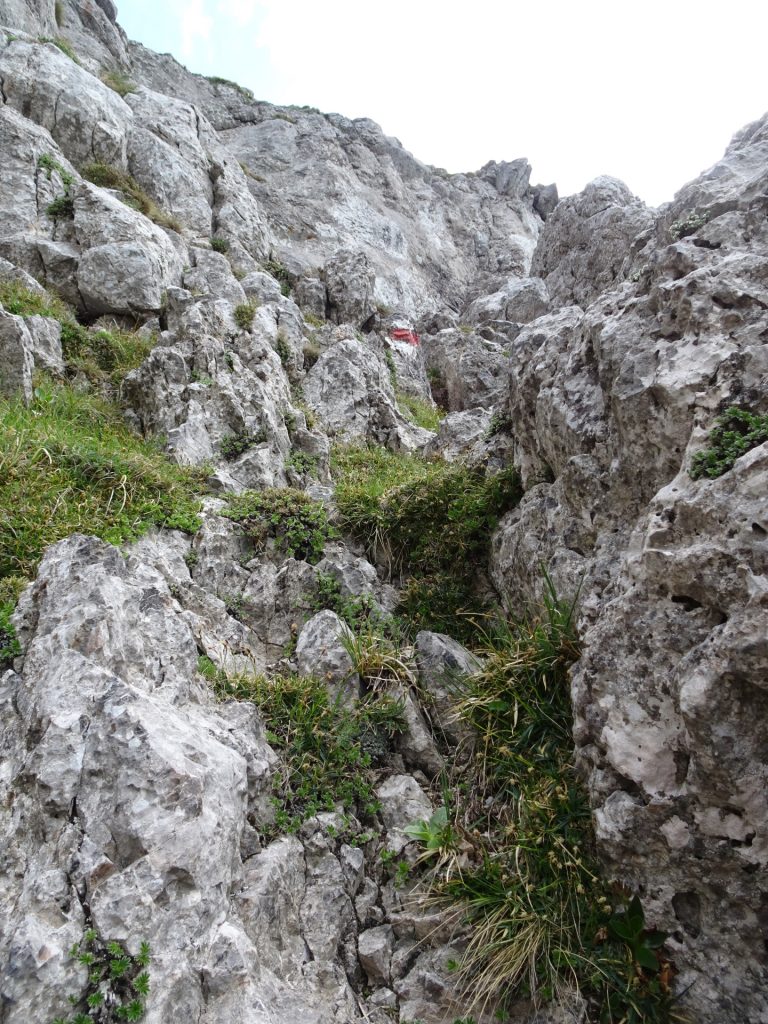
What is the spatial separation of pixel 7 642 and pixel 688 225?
7.54 metres

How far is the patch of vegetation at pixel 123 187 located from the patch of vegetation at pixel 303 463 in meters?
10.1

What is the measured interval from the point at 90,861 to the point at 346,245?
26453 millimetres

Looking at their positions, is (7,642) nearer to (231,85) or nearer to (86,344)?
(86,344)

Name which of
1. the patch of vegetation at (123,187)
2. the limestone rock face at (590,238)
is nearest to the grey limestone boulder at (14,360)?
the patch of vegetation at (123,187)

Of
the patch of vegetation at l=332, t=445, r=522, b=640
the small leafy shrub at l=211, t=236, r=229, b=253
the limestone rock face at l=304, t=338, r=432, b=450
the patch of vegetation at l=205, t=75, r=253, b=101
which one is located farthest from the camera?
the patch of vegetation at l=205, t=75, r=253, b=101

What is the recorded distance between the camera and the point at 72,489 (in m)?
6.64

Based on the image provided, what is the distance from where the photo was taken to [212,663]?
214 inches

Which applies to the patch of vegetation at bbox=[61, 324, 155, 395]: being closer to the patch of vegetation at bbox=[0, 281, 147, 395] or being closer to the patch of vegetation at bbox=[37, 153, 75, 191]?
the patch of vegetation at bbox=[0, 281, 147, 395]

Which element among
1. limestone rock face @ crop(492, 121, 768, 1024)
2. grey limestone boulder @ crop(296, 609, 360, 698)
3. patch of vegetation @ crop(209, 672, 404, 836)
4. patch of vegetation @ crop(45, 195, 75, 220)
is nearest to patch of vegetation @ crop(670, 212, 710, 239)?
limestone rock face @ crop(492, 121, 768, 1024)

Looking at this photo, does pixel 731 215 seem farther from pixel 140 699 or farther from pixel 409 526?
pixel 140 699

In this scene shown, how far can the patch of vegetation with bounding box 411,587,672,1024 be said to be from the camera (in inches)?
142

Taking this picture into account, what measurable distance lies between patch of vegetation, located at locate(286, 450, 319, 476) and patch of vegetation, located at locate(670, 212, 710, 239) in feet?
20.3

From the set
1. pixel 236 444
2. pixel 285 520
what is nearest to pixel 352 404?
pixel 236 444

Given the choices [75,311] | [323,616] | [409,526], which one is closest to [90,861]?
[323,616]
